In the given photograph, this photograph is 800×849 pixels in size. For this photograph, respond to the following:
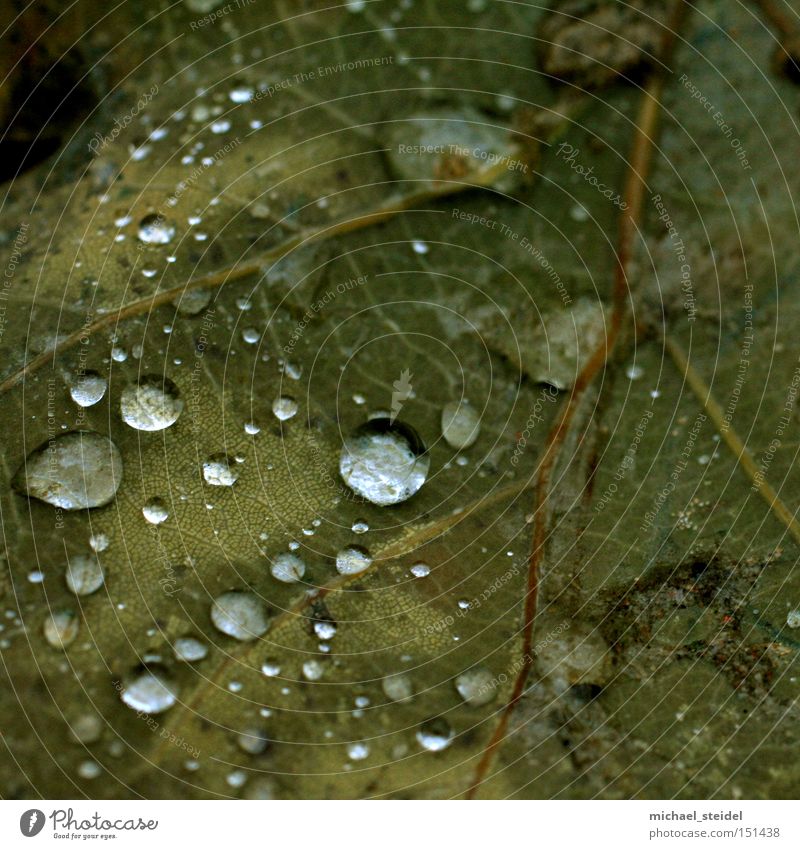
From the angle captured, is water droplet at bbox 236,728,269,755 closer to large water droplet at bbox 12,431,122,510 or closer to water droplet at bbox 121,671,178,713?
water droplet at bbox 121,671,178,713

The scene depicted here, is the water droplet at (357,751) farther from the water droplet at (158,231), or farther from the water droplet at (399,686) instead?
the water droplet at (158,231)

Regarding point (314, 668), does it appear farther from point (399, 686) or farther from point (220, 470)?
point (220, 470)

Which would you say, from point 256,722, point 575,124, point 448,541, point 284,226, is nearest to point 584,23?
point 575,124

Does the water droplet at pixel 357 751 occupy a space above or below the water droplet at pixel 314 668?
below

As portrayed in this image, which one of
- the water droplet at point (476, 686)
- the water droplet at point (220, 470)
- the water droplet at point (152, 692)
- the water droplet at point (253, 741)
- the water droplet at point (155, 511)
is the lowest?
the water droplet at point (476, 686)

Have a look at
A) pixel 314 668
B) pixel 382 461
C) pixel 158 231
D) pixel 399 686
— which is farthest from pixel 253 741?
pixel 158 231
